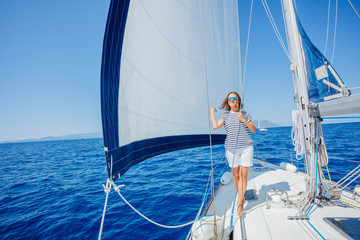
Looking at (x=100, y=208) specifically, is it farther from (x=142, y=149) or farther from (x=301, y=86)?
(x=301, y=86)

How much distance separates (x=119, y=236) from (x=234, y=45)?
5.78m

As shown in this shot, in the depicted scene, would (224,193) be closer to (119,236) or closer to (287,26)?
(119,236)

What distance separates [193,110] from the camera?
342 centimetres

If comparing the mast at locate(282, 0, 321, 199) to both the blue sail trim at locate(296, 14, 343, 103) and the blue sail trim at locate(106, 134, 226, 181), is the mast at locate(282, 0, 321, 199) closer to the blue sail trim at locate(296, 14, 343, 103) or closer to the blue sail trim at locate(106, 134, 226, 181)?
the blue sail trim at locate(296, 14, 343, 103)

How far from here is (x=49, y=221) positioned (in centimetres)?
491

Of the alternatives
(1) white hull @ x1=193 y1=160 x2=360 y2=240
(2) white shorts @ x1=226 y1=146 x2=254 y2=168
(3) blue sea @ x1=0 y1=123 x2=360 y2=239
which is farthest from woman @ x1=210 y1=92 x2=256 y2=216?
(3) blue sea @ x1=0 y1=123 x2=360 y2=239

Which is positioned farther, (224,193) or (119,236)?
(119,236)

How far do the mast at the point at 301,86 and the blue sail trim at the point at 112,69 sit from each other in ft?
7.41

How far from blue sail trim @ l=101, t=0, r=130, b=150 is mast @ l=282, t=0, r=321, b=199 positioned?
2258 millimetres

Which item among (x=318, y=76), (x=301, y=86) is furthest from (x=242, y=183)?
(x=318, y=76)

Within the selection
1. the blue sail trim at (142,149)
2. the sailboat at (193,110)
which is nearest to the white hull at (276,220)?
the sailboat at (193,110)

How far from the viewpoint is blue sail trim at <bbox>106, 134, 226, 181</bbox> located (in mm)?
2109

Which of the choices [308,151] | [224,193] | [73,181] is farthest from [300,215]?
[73,181]

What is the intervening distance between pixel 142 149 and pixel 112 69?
4.04 ft
